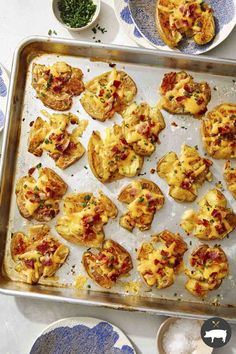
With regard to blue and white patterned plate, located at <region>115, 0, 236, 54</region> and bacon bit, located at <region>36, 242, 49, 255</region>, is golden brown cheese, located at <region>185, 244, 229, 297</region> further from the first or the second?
blue and white patterned plate, located at <region>115, 0, 236, 54</region>

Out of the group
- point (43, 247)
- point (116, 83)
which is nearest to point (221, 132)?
point (116, 83)

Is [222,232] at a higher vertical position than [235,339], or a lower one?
higher

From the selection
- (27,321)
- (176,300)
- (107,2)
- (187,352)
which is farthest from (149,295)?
(107,2)

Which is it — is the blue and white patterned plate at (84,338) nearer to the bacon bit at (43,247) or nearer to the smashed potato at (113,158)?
the bacon bit at (43,247)

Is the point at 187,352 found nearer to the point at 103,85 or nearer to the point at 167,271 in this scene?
the point at 167,271

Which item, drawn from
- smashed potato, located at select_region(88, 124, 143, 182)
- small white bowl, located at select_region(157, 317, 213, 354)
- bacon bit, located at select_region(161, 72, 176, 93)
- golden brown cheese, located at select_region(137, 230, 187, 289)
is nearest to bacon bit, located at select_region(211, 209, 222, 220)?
golden brown cheese, located at select_region(137, 230, 187, 289)

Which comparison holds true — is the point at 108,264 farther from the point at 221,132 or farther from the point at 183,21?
the point at 183,21
